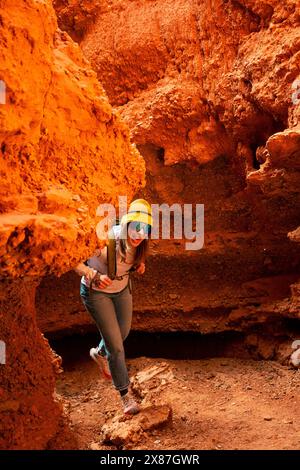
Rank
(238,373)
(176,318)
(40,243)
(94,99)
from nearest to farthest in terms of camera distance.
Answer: (40,243)
(94,99)
(238,373)
(176,318)

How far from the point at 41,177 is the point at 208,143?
246cm

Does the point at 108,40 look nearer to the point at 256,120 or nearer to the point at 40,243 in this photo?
the point at 256,120

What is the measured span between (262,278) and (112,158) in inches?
106

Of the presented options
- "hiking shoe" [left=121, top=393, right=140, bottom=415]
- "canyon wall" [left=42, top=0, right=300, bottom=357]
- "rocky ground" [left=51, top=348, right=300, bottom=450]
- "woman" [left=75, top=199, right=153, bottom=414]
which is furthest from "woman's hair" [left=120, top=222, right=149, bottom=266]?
"canyon wall" [left=42, top=0, right=300, bottom=357]

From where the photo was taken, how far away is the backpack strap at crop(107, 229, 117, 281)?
2.70 m

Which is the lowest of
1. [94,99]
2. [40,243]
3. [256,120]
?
[40,243]

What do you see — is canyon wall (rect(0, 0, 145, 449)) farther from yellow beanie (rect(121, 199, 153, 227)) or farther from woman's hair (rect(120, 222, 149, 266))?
woman's hair (rect(120, 222, 149, 266))

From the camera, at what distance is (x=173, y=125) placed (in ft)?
13.3

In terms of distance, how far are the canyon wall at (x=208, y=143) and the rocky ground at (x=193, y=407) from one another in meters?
0.62

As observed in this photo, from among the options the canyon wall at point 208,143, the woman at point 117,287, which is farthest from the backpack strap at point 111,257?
the canyon wall at point 208,143

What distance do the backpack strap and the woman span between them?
0.02 m

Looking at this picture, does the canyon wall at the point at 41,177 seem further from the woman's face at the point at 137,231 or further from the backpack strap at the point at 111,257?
the backpack strap at the point at 111,257

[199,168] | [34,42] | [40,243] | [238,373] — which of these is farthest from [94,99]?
[238,373]

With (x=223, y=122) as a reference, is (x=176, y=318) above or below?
below
